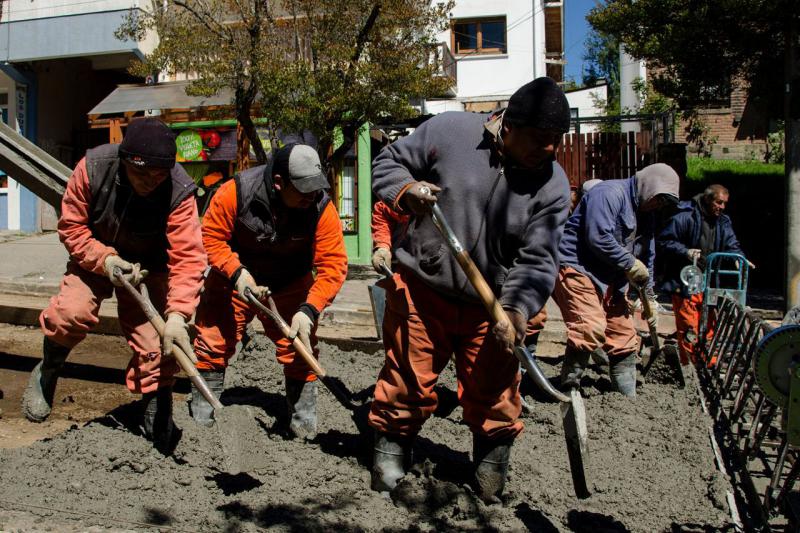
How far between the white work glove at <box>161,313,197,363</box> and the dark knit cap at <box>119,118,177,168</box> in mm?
778

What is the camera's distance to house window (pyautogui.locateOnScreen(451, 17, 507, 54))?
25297mm

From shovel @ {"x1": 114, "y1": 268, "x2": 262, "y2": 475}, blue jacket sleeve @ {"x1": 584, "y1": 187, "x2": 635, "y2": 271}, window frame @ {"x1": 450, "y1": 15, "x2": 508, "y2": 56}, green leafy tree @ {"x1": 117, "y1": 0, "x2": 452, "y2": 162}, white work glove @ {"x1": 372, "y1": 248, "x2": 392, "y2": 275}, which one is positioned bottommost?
shovel @ {"x1": 114, "y1": 268, "x2": 262, "y2": 475}

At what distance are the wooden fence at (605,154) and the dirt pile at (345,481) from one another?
9.62 meters

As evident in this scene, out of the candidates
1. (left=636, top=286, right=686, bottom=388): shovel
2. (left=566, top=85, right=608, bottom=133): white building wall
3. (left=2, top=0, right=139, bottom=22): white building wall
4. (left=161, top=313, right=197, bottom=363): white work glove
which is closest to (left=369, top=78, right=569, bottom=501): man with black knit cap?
(left=161, top=313, right=197, bottom=363): white work glove

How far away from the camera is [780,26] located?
34.8ft

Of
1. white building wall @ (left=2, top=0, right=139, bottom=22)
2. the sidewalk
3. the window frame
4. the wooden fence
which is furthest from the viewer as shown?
the window frame

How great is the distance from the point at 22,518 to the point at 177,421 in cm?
153

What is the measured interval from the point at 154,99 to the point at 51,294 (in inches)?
286

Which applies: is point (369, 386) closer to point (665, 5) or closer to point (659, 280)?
point (659, 280)

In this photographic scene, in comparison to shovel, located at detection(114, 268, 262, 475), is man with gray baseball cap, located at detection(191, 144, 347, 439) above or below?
above

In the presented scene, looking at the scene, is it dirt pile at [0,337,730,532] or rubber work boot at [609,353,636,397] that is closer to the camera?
dirt pile at [0,337,730,532]

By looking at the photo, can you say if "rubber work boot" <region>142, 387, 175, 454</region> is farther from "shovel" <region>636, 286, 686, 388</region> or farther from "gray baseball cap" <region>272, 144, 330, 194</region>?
"shovel" <region>636, 286, 686, 388</region>

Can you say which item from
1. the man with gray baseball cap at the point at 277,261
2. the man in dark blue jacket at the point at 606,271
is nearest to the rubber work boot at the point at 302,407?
the man with gray baseball cap at the point at 277,261

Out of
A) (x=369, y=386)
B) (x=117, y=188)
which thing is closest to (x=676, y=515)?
(x=369, y=386)
